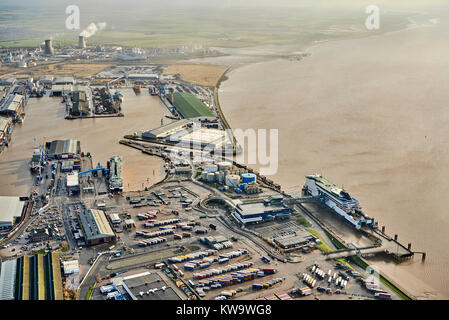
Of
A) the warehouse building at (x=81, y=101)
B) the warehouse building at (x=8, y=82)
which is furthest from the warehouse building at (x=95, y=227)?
the warehouse building at (x=8, y=82)

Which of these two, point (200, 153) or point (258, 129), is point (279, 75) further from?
point (200, 153)

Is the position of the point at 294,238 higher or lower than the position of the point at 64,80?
lower

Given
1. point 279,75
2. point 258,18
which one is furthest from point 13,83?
point 258,18

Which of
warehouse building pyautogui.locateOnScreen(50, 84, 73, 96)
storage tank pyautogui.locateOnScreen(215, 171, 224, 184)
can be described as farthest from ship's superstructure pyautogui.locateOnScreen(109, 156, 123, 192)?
warehouse building pyautogui.locateOnScreen(50, 84, 73, 96)

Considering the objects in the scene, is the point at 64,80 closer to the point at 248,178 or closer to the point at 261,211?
the point at 248,178

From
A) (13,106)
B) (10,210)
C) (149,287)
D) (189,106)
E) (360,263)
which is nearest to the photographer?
(149,287)

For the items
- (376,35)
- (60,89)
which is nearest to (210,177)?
(60,89)

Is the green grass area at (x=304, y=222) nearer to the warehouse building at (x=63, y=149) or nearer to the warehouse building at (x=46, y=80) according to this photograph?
the warehouse building at (x=63, y=149)
